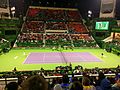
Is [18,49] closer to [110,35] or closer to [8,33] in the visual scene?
[8,33]

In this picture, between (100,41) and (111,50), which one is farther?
(100,41)

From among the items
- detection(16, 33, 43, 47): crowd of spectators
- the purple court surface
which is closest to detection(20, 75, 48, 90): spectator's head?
the purple court surface

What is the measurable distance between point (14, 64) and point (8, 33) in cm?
2276

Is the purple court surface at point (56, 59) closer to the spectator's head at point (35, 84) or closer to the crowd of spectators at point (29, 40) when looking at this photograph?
the crowd of spectators at point (29, 40)

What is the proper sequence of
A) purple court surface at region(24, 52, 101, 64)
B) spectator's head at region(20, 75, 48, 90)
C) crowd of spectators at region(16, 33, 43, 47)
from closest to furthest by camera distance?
spectator's head at region(20, 75, 48, 90) → purple court surface at region(24, 52, 101, 64) → crowd of spectators at region(16, 33, 43, 47)

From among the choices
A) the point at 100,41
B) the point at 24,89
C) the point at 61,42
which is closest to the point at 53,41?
the point at 61,42

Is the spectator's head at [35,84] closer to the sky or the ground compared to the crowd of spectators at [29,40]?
closer to the sky

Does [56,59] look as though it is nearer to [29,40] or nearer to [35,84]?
[29,40]

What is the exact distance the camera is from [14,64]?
26438 mm

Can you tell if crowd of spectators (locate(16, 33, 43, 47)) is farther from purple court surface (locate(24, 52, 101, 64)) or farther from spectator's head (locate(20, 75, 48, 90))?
spectator's head (locate(20, 75, 48, 90))

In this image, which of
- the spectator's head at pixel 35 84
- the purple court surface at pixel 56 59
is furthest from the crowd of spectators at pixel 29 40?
the spectator's head at pixel 35 84

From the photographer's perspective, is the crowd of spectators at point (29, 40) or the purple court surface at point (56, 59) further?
the crowd of spectators at point (29, 40)

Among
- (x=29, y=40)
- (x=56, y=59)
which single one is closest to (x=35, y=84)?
(x=56, y=59)

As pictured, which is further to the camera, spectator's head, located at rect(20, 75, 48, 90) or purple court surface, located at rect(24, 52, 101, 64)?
purple court surface, located at rect(24, 52, 101, 64)
